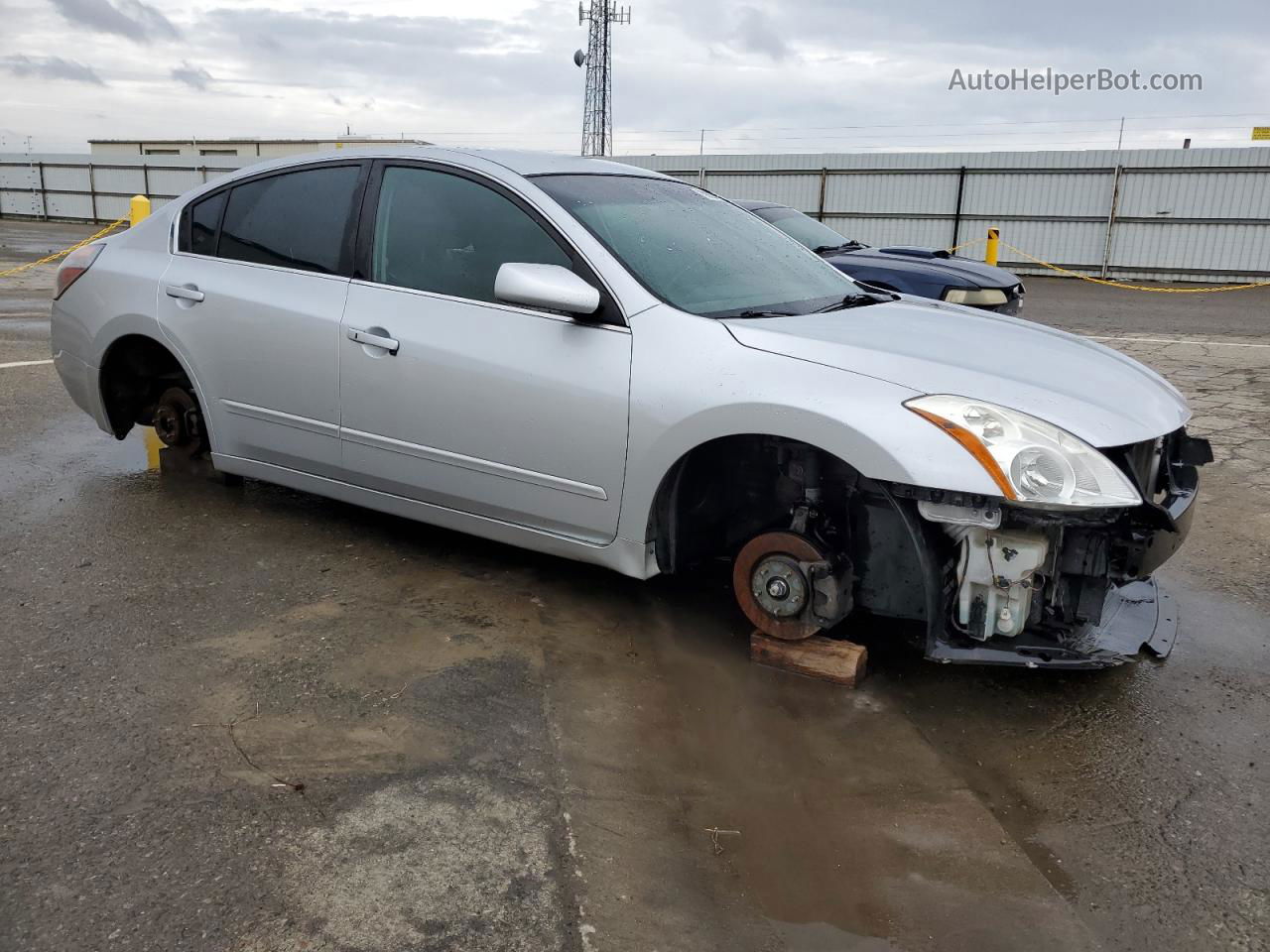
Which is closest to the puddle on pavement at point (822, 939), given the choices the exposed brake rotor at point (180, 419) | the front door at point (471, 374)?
the front door at point (471, 374)

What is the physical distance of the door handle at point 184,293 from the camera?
4.45 metres

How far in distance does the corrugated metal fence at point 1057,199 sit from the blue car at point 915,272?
14025 mm

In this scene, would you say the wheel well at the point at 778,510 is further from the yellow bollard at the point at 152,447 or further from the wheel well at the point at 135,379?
the yellow bollard at the point at 152,447

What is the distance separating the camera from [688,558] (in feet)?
11.7

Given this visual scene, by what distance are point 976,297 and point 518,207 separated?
5.99 m

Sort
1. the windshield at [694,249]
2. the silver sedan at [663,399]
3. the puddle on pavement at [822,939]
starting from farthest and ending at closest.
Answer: the windshield at [694,249] → the silver sedan at [663,399] → the puddle on pavement at [822,939]

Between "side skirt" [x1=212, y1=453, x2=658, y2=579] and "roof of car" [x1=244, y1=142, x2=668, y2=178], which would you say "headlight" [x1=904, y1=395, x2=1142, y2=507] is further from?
"roof of car" [x1=244, y1=142, x2=668, y2=178]

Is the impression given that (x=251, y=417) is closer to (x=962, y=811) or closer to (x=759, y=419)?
(x=759, y=419)

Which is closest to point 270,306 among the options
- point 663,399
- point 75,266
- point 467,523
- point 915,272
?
point 467,523

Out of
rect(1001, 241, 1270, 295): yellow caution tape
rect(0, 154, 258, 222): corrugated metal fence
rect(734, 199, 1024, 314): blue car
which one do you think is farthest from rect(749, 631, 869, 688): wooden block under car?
rect(0, 154, 258, 222): corrugated metal fence

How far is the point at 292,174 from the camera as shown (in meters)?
4.39

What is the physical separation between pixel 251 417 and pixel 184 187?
33.2 m

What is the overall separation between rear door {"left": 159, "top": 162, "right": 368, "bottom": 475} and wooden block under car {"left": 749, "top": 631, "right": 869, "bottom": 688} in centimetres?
184

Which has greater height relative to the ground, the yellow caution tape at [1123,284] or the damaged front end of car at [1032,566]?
the yellow caution tape at [1123,284]
